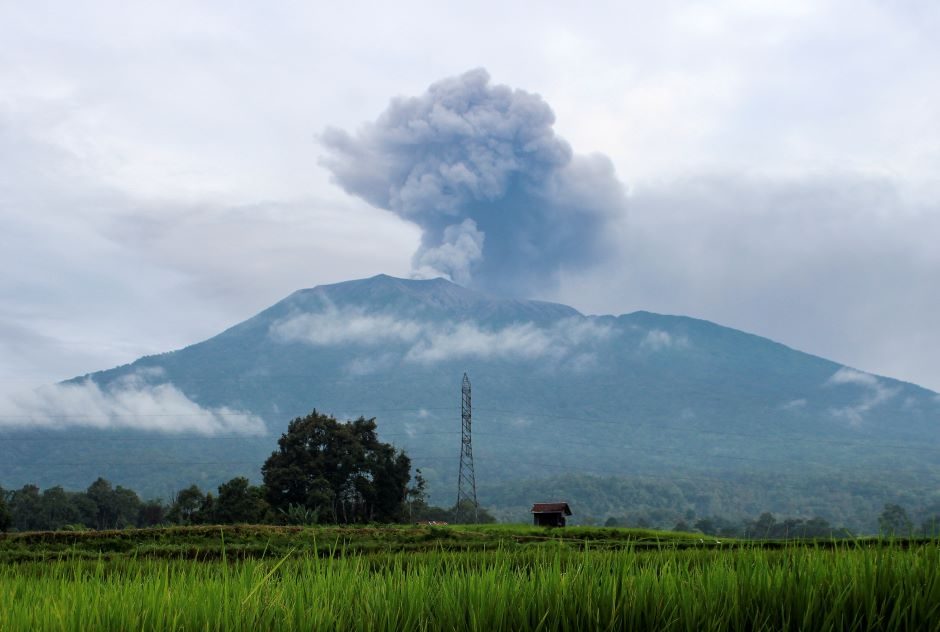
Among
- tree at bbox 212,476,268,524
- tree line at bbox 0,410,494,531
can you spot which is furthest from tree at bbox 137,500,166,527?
tree at bbox 212,476,268,524

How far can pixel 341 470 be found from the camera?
2534 inches

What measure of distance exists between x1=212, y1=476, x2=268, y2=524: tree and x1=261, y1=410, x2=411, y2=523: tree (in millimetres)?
4929

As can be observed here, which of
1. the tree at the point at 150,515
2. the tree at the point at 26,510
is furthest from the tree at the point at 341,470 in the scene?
the tree at the point at 150,515

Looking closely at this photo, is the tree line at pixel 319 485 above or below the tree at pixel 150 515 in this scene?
above

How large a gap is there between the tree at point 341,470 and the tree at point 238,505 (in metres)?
4.93

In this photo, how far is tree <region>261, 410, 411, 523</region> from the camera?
6162 centimetres

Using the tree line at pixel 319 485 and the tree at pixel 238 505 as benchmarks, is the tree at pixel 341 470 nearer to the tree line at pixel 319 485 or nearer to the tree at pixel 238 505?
the tree line at pixel 319 485

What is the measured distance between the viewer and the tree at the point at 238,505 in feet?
178

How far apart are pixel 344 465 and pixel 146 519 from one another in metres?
41.9

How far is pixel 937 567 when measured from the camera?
4.62 m

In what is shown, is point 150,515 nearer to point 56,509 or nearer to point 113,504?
point 113,504

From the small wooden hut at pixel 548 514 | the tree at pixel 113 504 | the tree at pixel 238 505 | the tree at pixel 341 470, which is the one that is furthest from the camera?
the tree at pixel 113 504

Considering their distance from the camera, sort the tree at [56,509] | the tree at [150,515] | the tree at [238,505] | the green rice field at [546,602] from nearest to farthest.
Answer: the green rice field at [546,602], the tree at [238,505], the tree at [56,509], the tree at [150,515]

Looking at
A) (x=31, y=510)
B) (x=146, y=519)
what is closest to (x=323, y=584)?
(x=31, y=510)
